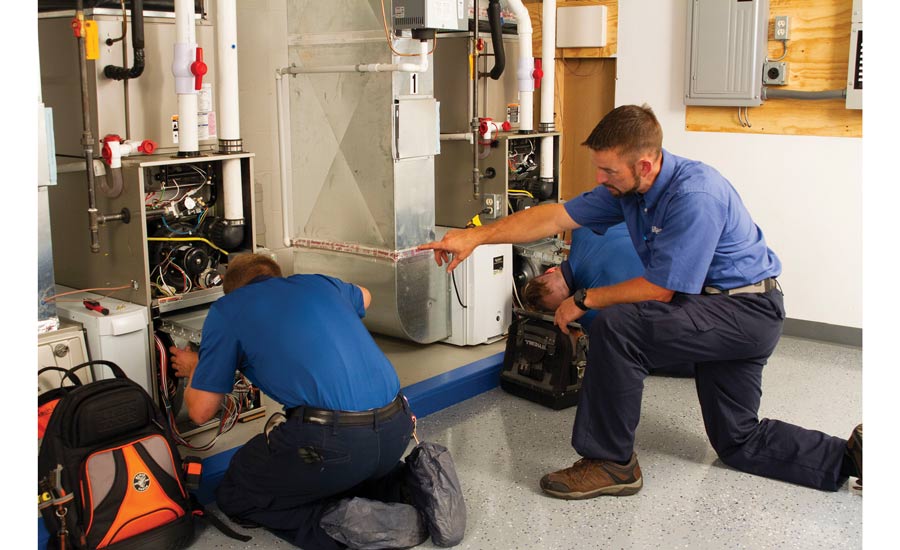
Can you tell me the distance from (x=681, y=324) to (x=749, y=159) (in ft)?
7.44

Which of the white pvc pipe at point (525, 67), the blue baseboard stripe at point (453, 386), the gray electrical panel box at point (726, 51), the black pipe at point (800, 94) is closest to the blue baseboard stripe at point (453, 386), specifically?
the blue baseboard stripe at point (453, 386)

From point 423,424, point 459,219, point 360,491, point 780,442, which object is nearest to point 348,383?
point 360,491

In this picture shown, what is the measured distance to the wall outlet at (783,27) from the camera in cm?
479

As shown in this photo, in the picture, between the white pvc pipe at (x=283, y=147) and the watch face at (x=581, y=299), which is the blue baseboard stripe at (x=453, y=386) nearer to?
the watch face at (x=581, y=299)

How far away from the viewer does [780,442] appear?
10.8 feet

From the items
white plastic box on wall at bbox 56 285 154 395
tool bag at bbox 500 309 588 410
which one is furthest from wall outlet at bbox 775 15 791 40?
white plastic box on wall at bbox 56 285 154 395

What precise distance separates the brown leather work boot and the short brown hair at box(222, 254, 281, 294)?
1.19 m

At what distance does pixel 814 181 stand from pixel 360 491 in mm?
3133

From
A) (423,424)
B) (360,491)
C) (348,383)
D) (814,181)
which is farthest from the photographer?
(814,181)

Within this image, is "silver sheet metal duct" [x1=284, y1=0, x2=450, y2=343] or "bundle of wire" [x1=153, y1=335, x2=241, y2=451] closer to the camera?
"bundle of wire" [x1=153, y1=335, x2=241, y2=451]

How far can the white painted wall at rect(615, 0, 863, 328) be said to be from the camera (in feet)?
15.8

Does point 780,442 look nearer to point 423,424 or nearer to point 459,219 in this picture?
point 423,424

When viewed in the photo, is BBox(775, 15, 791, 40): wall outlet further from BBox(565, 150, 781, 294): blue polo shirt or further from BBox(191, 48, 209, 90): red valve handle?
BBox(191, 48, 209, 90): red valve handle

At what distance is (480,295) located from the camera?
4.59 m
